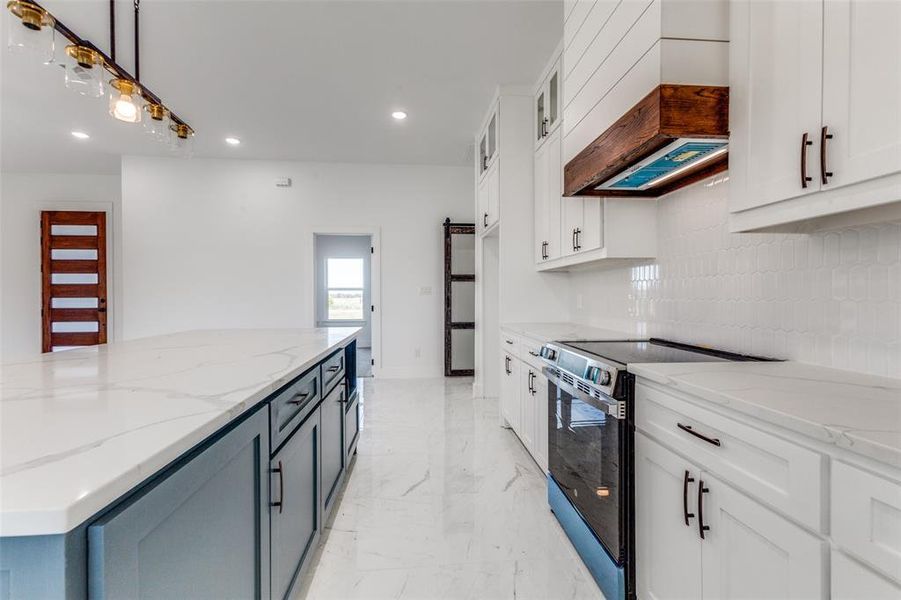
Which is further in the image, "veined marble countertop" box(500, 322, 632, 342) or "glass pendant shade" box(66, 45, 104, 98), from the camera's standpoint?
"veined marble countertop" box(500, 322, 632, 342)

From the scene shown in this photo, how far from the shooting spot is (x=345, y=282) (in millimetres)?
8969

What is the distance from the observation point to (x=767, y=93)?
48.4 inches

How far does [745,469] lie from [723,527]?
20cm

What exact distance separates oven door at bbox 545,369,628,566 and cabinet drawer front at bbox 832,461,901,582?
2.26ft

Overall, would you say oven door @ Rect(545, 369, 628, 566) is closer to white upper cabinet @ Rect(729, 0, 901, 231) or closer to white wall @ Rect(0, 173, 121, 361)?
white upper cabinet @ Rect(729, 0, 901, 231)

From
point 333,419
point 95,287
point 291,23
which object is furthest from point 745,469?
point 95,287

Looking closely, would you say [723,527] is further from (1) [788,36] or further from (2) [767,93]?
(1) [788,36]

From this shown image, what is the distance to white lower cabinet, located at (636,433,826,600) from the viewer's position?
2.88 ft

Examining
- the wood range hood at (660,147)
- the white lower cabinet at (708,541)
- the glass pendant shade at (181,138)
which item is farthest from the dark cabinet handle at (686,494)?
the glass pendant shade at (181,138)

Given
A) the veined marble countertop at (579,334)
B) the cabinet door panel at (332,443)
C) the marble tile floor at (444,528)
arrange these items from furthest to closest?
the veined marble countertop at (579,334) < the cabinet door panel at (332,443) < the marble tile floor at (444,528)

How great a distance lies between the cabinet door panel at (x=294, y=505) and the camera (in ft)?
4.05

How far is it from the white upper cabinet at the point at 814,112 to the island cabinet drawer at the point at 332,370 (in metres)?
1.71

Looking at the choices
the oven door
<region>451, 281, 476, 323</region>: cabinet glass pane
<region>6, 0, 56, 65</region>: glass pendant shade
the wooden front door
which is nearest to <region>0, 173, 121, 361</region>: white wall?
the wooden front door

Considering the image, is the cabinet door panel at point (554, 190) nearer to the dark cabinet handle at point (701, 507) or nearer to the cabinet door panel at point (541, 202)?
the cabinet door panel at point (541, 202)
